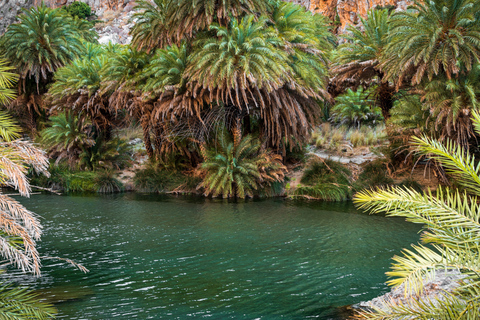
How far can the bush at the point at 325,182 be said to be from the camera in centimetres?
1250

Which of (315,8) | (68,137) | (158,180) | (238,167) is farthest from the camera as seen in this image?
(315,8)

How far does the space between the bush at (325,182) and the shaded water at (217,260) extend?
5.67ft

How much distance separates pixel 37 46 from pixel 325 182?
1510cm

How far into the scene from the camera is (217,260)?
6.19m

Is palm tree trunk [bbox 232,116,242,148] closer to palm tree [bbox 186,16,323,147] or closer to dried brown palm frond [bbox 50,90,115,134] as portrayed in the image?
palm tree [bbox 186,16,323,147]

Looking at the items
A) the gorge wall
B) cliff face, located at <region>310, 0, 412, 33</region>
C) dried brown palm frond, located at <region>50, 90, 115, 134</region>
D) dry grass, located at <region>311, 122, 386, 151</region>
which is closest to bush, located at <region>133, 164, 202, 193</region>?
dried brown palm frond, located at <region>50, 90, 115, 134</region>

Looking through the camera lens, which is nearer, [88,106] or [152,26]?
[152,26]

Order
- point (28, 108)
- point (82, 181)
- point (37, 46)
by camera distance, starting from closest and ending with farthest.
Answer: point (82, 181)
point (37, 46)
point (28, 108)

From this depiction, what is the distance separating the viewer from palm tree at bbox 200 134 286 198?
485 inches

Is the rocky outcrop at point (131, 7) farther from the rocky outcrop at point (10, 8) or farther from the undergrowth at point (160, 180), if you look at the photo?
the undergrowth at point (160, 180)

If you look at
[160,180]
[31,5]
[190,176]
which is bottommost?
[160,180]

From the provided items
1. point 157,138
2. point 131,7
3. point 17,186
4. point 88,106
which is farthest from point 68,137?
point 131,7

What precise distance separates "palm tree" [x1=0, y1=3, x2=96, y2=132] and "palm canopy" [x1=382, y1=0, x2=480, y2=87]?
15614 millimetres

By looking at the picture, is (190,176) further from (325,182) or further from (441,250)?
(441,250)
